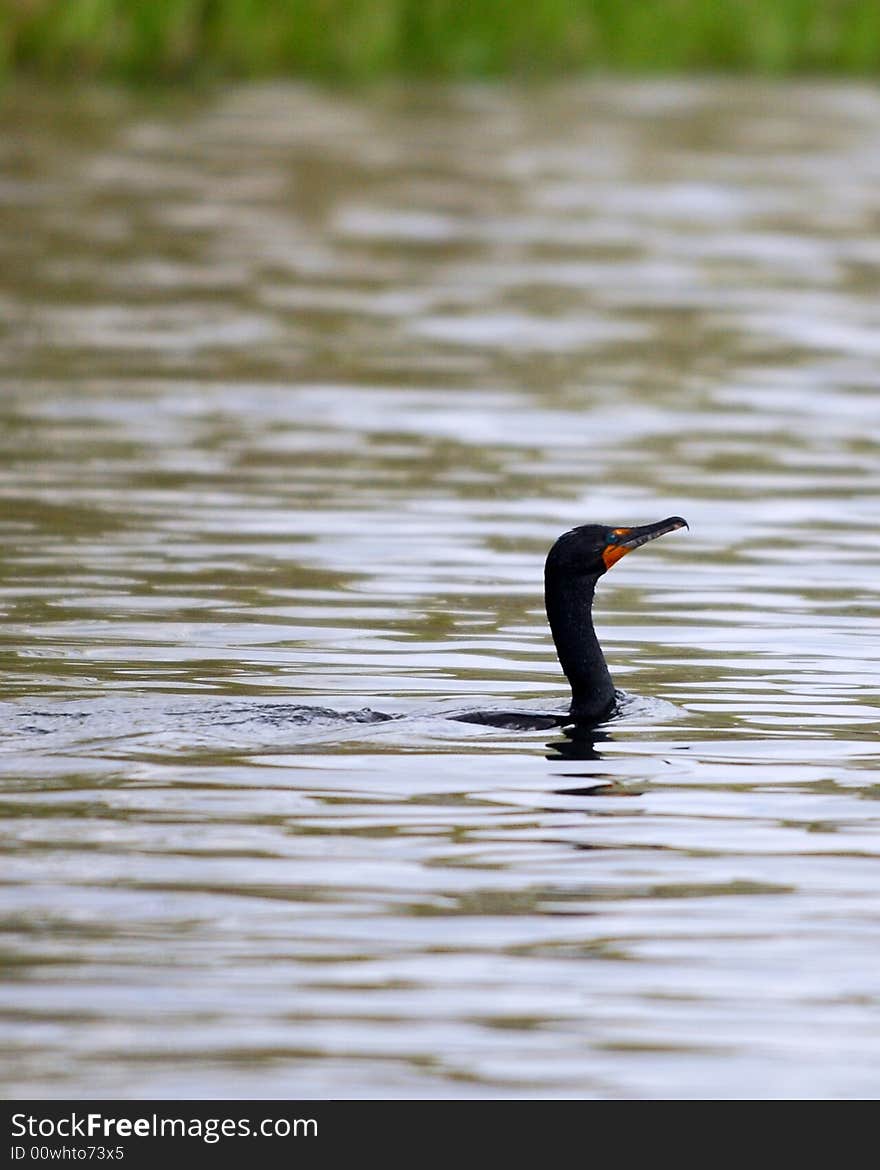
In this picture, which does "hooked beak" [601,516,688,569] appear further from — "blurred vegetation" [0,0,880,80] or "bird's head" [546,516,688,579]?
"blurred vegetation" [0,0,880,80]

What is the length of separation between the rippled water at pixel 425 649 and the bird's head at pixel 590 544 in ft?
1.89

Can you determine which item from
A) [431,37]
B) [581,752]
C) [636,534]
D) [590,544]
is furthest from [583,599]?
[431,37]

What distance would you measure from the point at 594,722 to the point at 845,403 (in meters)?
8.78

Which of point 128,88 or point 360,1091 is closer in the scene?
point 360,1091

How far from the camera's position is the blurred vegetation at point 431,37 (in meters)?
34.3

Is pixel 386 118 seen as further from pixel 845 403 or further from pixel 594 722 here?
pixel 594 722

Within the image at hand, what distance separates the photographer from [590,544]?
33.5 feet

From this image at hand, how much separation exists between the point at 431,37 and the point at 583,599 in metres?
28.4

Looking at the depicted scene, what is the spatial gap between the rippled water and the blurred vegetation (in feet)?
21.6

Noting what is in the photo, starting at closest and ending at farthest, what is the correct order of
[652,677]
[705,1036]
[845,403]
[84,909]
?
1. [705,1036]
2. [84,909]
3. [652,677]
4. [845,403]

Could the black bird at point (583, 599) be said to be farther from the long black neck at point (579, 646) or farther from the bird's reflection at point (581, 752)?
the bird's reflection at point (581, 752)

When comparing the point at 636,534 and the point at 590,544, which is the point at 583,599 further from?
the point at 636,534

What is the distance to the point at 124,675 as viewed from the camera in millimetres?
10562

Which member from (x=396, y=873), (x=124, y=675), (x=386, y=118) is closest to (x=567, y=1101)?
(x=396, y=873)
